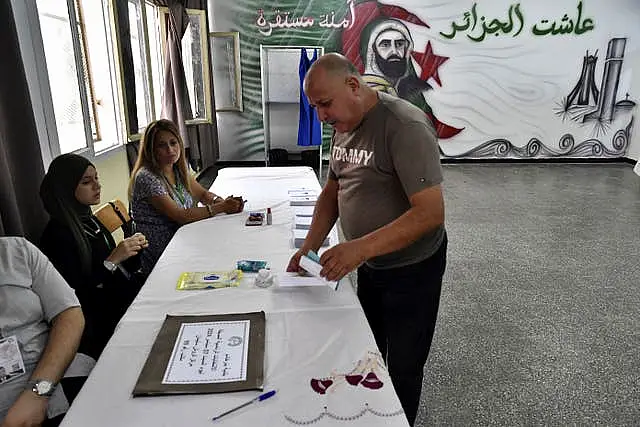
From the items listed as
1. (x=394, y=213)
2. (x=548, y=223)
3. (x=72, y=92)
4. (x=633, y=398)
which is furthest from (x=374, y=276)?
(x=548, y=223)

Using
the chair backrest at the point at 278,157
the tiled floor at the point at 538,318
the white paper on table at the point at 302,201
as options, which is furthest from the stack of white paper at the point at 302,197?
the chair backrest at the point at 278,157

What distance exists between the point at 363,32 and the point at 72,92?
4.30m

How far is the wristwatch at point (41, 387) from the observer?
1.05m

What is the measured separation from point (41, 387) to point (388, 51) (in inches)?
239

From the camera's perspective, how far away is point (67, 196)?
1591 mm

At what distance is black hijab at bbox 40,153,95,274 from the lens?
155cm

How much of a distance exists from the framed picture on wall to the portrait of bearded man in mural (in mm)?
1735

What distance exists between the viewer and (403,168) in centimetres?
116

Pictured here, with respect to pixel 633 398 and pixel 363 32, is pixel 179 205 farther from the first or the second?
pixel 363 32

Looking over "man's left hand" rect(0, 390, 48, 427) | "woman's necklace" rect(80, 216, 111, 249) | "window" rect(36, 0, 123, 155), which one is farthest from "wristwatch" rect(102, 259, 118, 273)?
"window" rect(36, 0, 123, 155)

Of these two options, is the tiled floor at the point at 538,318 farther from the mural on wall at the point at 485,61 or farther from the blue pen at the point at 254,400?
the mural on wall at the point at 485,61

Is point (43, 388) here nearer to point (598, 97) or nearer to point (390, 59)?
point (390, 59)

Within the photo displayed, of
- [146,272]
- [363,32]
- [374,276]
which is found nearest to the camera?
[374,276]

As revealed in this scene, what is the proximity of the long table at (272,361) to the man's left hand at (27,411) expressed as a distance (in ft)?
0.73
